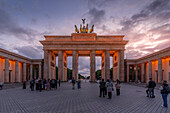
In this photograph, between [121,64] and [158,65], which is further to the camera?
[121,64]

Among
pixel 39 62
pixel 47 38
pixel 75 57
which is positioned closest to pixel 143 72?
pixel 75 57

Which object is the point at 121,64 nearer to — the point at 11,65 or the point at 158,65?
the point at 158,65

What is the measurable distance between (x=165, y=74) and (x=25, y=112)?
1547 inches

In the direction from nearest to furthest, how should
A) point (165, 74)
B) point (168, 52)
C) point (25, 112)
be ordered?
point (25, 112)
point (168, 52)
point (165, 74)

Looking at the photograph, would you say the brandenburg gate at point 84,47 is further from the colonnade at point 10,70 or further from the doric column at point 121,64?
the colonnade at point 10,70

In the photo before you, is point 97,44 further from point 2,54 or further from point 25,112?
point 25,112

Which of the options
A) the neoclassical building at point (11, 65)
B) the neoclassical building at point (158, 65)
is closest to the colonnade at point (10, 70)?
the neoclassical building at point (11, 65)

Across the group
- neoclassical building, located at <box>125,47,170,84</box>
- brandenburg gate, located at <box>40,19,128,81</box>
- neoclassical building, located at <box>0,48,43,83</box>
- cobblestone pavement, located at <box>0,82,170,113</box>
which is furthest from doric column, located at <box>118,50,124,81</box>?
cobblestone pavement, located at <box>0,82,170,113</box>

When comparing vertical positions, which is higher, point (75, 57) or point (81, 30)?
point (81, 30)

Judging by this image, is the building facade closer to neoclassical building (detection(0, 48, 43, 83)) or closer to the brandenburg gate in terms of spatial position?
the brandenburg gate

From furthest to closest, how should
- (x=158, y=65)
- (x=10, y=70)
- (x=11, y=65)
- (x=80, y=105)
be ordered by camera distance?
(x=11, y=65)
(x=10, y=70)
(x=158, y=65)
(x=80, y=105)

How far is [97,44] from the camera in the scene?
45.1 metres

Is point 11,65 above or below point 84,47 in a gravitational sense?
below

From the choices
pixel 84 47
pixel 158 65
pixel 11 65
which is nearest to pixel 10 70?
pixel 11 65
